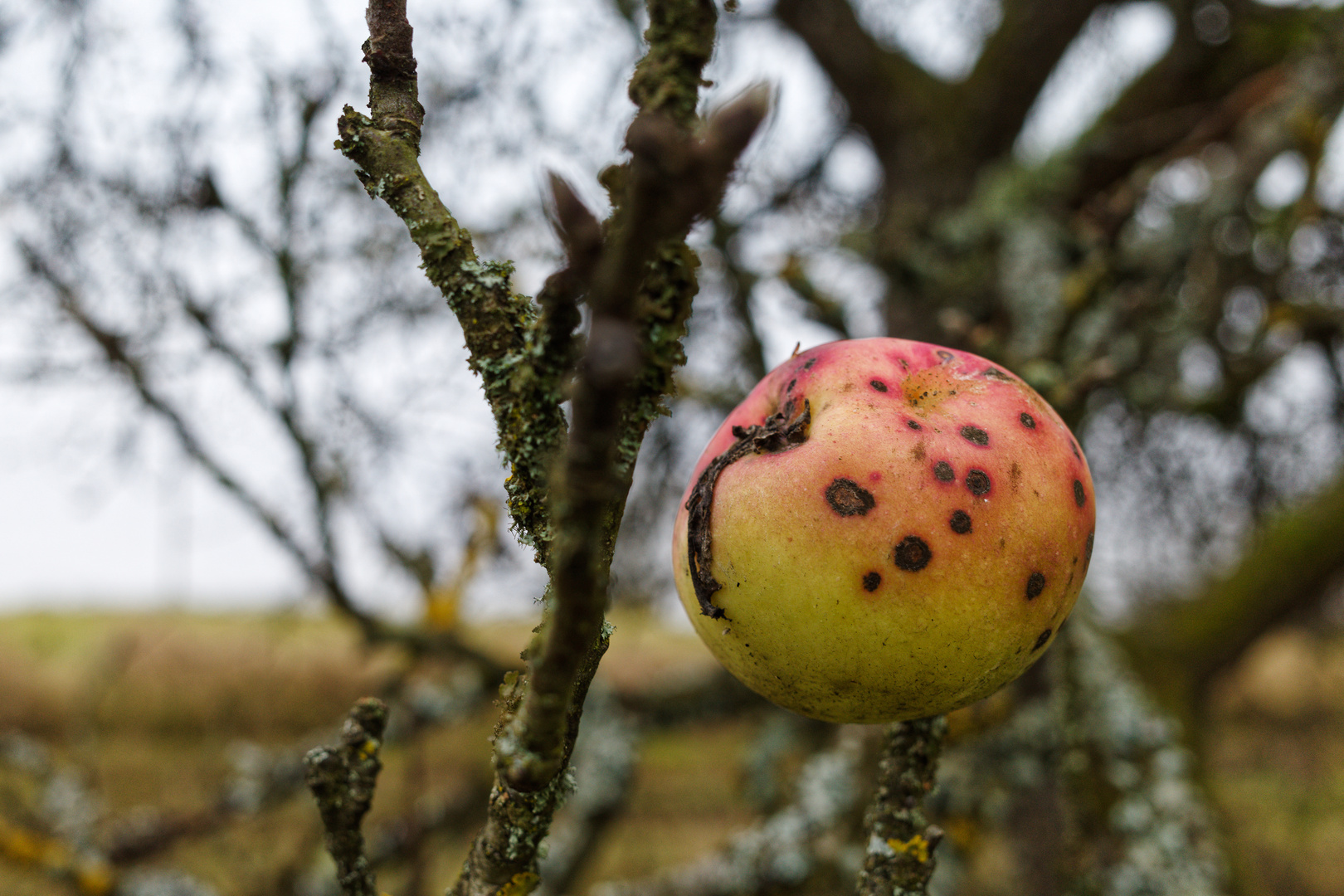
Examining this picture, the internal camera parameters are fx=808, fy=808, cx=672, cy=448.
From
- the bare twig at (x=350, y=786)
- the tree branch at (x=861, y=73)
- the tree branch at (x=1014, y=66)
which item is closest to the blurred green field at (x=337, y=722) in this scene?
the tree branch at (x=861, y=73)

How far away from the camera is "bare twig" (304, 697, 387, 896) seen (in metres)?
0.84

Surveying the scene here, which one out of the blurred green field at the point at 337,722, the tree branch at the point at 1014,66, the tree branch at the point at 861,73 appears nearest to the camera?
the tree branch at the point at 1014,66

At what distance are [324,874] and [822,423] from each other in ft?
9.40

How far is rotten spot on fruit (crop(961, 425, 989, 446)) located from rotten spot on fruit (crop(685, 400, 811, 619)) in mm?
162

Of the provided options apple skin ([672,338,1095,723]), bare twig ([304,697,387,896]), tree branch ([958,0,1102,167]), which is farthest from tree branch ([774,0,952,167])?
bare twig ([304,697,387,896])

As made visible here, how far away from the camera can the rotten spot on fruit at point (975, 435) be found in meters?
0.84

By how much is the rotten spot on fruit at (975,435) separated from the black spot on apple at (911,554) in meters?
0.13

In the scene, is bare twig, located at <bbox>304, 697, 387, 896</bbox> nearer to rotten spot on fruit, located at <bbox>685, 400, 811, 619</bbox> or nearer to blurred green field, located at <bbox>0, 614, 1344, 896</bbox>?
rotten spot on fruit, located at <bbox>685, 400, 811, 619</bbox>

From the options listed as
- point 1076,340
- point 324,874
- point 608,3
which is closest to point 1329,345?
point 1076,340

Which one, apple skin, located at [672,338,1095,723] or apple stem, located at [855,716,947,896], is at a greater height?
apple skin, located at [672,338,1095,723]

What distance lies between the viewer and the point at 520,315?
746 millimetres

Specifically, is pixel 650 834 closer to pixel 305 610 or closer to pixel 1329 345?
pixel 305 610

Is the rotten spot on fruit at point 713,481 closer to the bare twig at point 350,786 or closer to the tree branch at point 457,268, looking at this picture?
the tree branch at point 457,268

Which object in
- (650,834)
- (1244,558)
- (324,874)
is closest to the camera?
(324,874)
